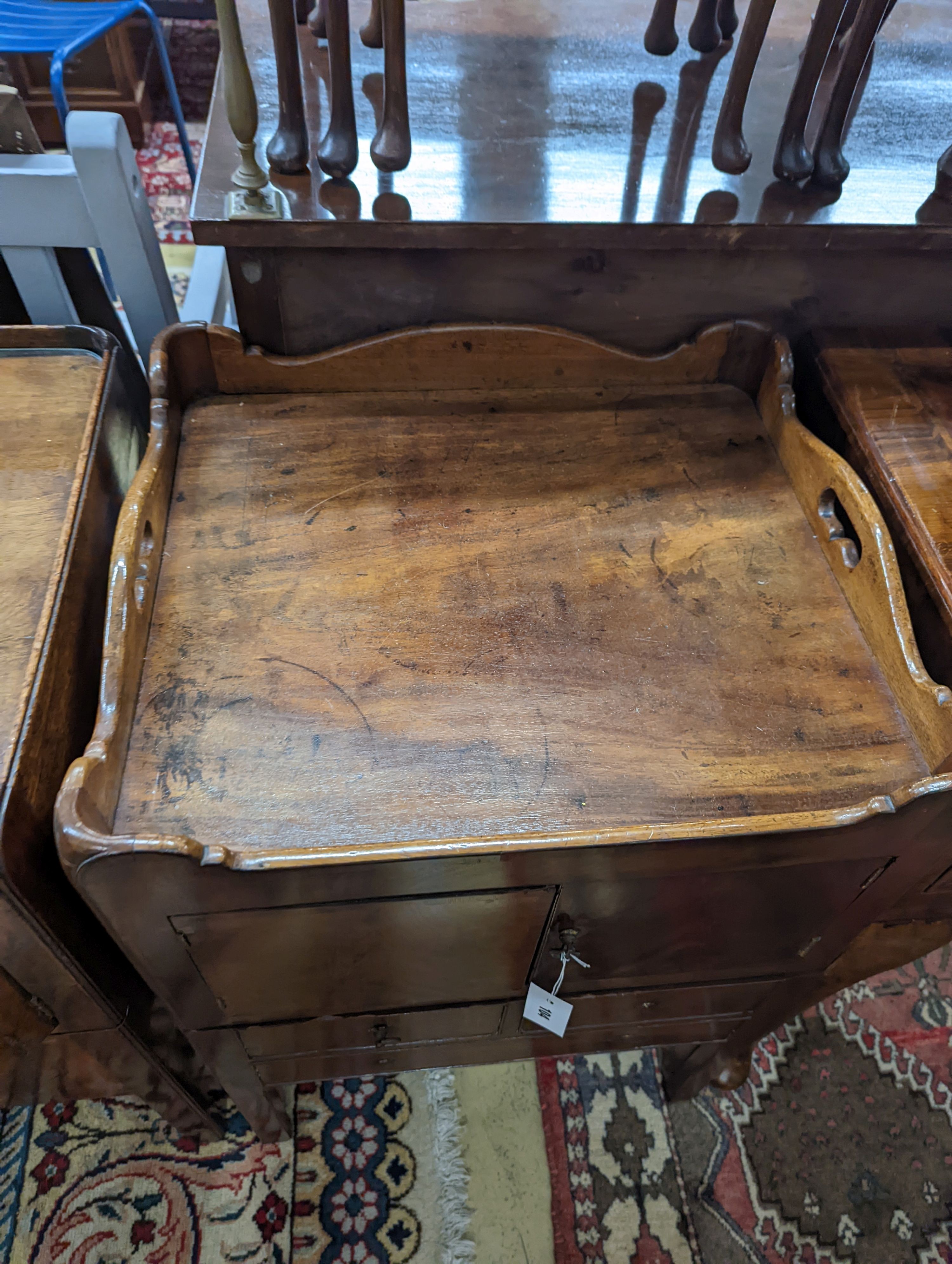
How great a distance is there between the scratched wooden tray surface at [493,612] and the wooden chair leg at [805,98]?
0.19m

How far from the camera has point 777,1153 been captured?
1259 mm

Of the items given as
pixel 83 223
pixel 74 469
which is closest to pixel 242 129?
pixel 83 223

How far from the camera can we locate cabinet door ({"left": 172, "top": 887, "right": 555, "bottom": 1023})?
74 centimetres

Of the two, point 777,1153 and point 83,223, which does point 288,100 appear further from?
point 777,1153

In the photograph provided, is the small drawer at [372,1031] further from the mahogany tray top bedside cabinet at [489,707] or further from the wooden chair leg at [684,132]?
the wooden chair leg at [684,132]

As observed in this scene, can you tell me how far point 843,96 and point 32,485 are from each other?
0.97m

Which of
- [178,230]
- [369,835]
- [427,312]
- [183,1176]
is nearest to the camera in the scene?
[369,835]

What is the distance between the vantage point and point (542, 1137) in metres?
1.25

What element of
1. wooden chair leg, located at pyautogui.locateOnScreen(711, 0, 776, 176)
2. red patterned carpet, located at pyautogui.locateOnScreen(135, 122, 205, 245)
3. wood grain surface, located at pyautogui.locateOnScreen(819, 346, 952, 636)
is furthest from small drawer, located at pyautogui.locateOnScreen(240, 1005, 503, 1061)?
red patterned carpet, located at pyautogui.locateOnScreen(135, 122, 205, 245)

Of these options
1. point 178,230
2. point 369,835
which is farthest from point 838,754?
point 178,230

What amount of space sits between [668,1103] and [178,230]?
7.72ft

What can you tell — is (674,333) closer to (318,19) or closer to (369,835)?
(318,19)

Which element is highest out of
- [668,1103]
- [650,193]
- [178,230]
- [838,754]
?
[650,193]

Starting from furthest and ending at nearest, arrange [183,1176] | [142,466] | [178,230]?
[178,230], [183,1176], [142,466]
